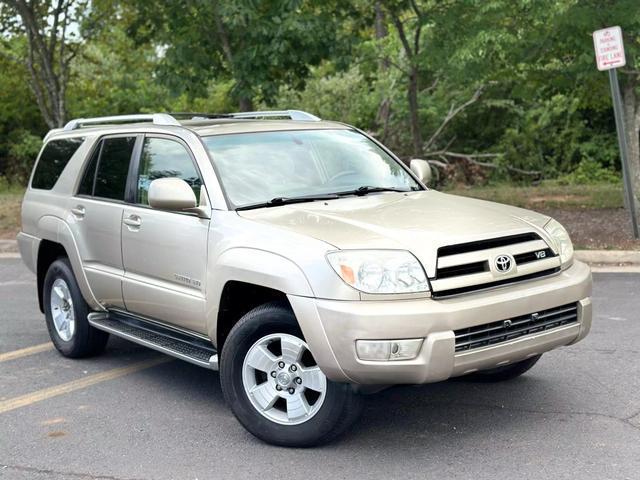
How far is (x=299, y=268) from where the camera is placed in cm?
456

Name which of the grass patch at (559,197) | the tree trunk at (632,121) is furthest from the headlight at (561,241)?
the grass patch at (559,197)

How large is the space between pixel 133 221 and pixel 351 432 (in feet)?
6.79

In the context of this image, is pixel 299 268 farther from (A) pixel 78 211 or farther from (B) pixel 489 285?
(A) pixel 78 211

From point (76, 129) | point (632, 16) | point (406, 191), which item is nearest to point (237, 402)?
point (406, 191)

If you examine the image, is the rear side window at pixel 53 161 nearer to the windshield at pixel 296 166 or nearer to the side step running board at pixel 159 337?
the side step running board at pixel 159 337

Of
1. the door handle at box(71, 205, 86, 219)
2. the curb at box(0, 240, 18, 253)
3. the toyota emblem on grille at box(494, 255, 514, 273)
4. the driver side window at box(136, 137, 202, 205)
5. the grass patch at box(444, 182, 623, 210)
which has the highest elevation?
the driver side window at box(136, 137, 202, 205)

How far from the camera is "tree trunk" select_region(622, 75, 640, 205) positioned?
13.1 m

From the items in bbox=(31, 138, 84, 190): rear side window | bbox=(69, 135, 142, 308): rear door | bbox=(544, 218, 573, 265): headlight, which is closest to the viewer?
bbox=(544, 218, 573, 265): headlight

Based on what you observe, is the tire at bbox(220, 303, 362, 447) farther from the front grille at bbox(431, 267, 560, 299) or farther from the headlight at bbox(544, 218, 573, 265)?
the headlight at bbox(544, 218, 573, 265)

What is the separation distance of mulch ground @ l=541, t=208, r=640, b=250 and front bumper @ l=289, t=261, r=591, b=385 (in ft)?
21.5

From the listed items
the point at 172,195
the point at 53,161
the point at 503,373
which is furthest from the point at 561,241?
the point at 53,161

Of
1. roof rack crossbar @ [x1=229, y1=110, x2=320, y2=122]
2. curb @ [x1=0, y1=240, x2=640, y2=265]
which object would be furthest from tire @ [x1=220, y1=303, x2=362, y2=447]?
curb @ [x1=0, y1=240, x2=640, y2=265]

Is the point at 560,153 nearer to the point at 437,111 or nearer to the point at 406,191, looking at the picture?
the point at 437,111

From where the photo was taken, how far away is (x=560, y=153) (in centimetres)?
2305
